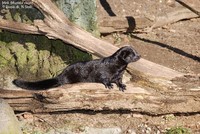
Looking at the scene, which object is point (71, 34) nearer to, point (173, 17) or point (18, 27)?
point (18, 27)

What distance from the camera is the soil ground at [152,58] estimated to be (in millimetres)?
6109

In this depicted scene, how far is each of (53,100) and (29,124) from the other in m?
0.53

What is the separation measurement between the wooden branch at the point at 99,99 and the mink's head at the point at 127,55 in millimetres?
353

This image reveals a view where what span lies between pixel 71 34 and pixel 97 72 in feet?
1.91

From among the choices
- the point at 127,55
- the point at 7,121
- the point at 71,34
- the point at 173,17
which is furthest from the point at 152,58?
the point at 7,121

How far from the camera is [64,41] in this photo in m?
6.26

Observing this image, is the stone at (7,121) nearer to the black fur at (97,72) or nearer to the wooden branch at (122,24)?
the black fur at (97,72)

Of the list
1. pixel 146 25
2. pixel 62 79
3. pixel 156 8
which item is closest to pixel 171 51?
pixel 146 25

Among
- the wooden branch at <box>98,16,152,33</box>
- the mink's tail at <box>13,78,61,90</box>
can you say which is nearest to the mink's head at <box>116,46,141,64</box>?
the mink's tail at <box>13,78,61,90</box>

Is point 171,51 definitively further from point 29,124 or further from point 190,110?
point 29,124

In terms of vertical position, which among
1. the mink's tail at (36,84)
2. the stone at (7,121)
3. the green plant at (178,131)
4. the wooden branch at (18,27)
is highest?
the wooden branch at (18,27)

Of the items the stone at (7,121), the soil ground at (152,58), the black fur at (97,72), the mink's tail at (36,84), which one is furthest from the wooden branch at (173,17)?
the stone at (7,121)

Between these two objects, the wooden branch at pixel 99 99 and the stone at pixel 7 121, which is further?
the wooden branch at pixel 99 99

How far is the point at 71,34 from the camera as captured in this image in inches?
244
